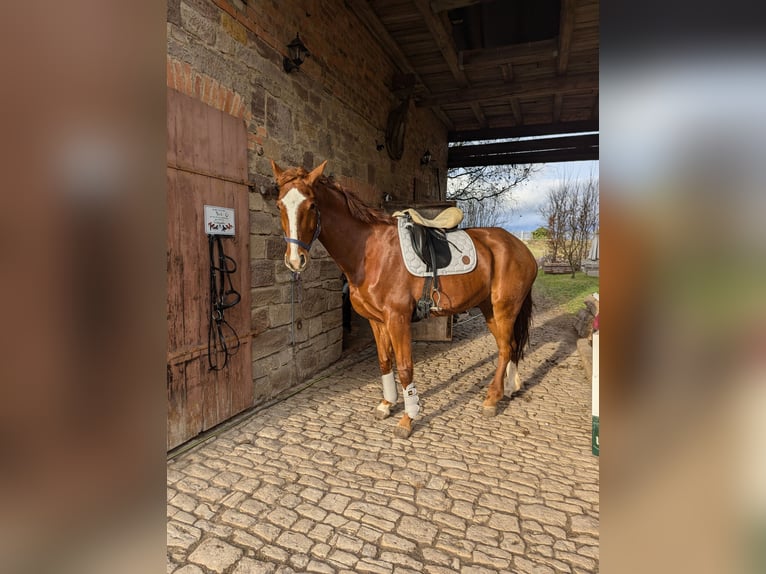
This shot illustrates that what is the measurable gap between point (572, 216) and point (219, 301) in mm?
13302

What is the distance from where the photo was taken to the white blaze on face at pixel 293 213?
2568 millimetres

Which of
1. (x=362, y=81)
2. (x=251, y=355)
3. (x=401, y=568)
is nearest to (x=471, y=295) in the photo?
(x=251, y=355)

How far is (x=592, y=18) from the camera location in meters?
4.86

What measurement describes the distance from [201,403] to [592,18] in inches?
230

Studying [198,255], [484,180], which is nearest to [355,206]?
[198,255]

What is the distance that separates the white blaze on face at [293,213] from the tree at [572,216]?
1249cm

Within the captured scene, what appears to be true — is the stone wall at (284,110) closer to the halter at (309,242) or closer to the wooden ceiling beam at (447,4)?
the halter at (309,242)

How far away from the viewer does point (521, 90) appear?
639 centimetres

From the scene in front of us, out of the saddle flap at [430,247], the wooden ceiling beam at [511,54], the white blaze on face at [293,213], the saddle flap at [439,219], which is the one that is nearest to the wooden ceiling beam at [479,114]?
the wooden ceiling beam at [511,54]

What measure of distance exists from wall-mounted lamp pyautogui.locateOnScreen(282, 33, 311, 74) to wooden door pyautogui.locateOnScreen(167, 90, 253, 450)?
90 centimetres

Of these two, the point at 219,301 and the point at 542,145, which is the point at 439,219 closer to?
the point at 219,301

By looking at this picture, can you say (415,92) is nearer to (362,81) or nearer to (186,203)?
(362,81)
